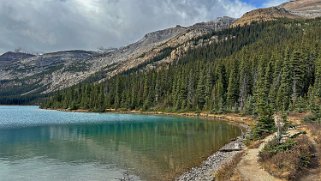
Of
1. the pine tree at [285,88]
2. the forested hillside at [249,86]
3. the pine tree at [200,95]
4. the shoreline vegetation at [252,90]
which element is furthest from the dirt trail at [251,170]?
the pine tree at [200,95]

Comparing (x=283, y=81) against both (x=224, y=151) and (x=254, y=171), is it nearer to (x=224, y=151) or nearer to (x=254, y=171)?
(x=224, y=151)

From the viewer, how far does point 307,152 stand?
3828 cm

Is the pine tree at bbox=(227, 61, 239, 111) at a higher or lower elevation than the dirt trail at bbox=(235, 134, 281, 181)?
higher

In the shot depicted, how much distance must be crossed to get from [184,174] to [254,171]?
8704 millimetres

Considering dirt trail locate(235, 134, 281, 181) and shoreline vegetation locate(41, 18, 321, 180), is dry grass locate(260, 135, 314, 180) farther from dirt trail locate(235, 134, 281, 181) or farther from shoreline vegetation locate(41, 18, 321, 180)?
shoreline vegetation locate(41, 18, 321, 180)

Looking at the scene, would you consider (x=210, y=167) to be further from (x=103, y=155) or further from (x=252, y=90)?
(x=252, y=90)

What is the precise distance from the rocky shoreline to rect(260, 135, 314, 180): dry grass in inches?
237

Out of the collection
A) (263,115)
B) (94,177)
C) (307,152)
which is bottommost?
(94,177)

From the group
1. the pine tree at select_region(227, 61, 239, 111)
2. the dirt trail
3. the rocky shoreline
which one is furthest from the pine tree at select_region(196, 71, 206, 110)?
the dirt trail

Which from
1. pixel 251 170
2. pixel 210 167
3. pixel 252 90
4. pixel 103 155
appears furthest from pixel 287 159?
pixel 252 90

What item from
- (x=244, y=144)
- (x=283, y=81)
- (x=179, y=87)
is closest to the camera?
(x=244, y=144)

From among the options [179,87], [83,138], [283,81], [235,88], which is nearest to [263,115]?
[83,138]

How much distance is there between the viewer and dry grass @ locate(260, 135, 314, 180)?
3316 cm

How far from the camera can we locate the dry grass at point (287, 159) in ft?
109
